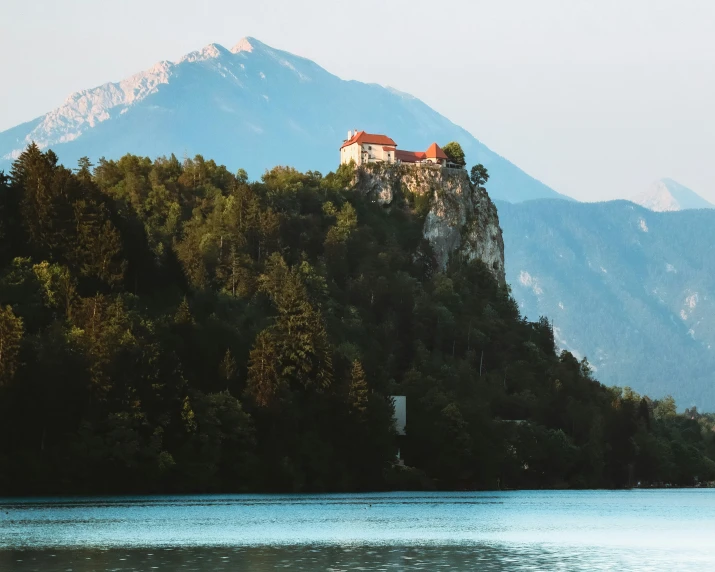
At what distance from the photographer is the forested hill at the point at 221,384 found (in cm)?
9881

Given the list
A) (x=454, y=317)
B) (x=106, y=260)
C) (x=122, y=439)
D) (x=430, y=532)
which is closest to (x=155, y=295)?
(x=106, y=260)

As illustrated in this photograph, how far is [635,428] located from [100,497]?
327ft

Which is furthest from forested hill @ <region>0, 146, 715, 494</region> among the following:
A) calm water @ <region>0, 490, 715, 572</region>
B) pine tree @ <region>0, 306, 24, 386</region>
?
calm water @ <region>0, 490, 715, 572</region>

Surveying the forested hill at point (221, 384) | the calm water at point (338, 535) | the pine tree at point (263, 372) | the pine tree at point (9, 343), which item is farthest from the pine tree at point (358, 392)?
the pine tree at point (9, 343)

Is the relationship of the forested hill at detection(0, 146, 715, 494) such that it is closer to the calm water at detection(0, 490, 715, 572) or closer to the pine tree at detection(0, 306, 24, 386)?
the pine tree at detection(0, 306, 24, 386)

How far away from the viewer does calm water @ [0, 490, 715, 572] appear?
54.9 meters

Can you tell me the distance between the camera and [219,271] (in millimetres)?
176750

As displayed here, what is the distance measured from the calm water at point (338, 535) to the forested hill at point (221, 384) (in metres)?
4.83

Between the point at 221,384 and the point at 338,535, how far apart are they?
47428 mm

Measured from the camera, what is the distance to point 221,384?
383 feet

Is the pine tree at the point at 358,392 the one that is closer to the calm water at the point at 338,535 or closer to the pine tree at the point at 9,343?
the calm water at the point at 338,535

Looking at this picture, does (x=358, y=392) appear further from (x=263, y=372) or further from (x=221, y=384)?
(x=221, y=384)

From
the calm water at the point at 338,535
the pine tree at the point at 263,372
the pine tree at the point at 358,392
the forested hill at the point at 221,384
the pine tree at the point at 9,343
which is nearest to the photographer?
the calm water at the point at 338,535

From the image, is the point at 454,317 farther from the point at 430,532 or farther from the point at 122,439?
the point at 430,532
